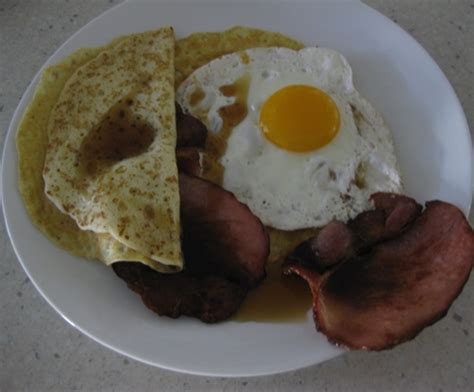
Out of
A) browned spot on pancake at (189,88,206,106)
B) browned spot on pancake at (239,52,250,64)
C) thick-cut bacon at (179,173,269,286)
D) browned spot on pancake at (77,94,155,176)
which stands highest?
browned spot on pancake at (239,52,250,64)

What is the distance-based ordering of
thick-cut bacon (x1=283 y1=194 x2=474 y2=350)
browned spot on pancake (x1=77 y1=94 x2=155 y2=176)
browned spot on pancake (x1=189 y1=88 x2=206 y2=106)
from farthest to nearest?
browned spot on pancake (x1=189 y1=88 x2=206 y2=106), browned spot on pancake (x1=77 y1=94 x2=155 y2=176), thick-cut bacon (x1=283 y1=194 x2=474 y2=350)

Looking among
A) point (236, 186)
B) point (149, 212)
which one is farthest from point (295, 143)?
point (149, 212)

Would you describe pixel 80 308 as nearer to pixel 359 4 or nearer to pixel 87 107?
pixel 87 107

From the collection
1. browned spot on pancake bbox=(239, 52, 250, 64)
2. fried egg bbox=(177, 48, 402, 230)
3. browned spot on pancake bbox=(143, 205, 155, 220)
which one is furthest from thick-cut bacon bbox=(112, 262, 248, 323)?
browned spot on pancake bbox=(239, 52, 250, 64)

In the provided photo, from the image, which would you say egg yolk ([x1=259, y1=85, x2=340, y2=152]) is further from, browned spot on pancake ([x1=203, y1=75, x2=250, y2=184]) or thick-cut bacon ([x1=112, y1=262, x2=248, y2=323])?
thick-cut bacon ([x1=112, y1=262, x2=248, y2=323])

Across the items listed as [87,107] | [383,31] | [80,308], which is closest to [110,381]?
[80,308]

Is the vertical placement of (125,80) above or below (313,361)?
above
